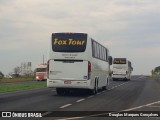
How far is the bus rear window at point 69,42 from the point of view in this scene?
26719mm

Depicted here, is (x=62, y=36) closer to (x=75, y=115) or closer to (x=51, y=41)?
(x=51, y=41)

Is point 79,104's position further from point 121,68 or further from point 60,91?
point 121,68

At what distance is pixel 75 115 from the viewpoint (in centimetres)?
1541

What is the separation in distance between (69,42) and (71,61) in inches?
43.5

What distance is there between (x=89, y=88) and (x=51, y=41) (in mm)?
3523

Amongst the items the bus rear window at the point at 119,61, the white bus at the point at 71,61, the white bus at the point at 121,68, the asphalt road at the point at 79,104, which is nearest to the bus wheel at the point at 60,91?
the white bus at the point at 71,61

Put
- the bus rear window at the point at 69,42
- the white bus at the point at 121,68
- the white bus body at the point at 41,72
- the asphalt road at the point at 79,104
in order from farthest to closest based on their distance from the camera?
the white bus at the point at 121,68 → the white bus body at the point at 41,72 → the bus rear window at the point at 69,42 → the asphalt road at the point at 79,104

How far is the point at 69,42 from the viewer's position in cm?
2683

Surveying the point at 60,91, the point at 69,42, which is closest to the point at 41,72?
the point at 60,91

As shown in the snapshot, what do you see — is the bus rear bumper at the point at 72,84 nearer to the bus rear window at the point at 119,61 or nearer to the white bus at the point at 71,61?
the white bus at the point at 71,61

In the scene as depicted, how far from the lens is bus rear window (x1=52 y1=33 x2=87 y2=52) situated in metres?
26.7

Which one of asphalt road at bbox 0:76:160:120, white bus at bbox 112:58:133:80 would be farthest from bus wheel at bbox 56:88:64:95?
white bus at bbox 112:58:133:80

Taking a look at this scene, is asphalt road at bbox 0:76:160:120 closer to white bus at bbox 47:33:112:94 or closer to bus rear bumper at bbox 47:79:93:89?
bus rear bumper at bbox 47:79:93:89

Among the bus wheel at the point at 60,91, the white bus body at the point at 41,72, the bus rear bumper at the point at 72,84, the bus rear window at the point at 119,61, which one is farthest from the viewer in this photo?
the bus rear window at the point at 119,61
